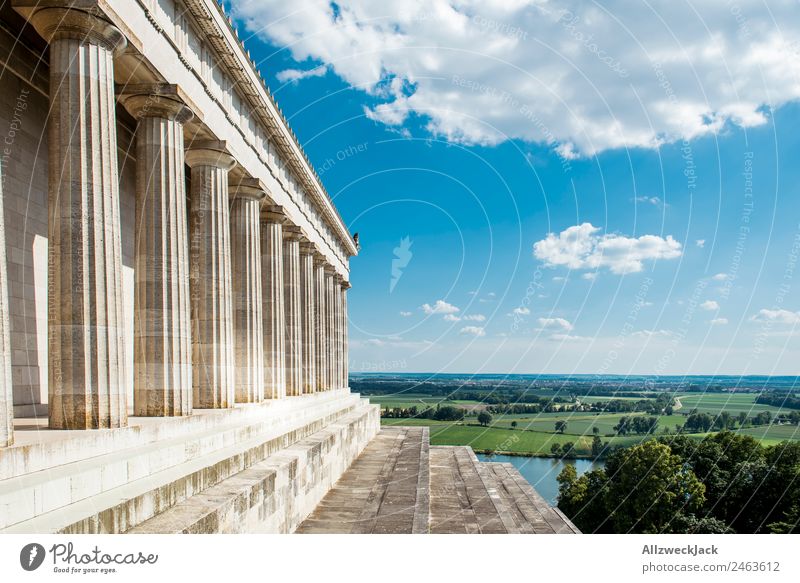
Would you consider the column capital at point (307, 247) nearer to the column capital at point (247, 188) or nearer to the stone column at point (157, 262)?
the column capital at point (247, 188)

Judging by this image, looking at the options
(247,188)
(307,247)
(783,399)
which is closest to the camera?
(247,188)

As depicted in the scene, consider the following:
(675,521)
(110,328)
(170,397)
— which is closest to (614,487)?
(675,521)

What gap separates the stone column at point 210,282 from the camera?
3006cm

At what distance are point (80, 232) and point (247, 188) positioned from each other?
19.7 metres

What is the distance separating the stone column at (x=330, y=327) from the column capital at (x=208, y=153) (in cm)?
3770

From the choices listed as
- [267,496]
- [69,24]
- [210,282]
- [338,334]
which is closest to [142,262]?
[210,282]

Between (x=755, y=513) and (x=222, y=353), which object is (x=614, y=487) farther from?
(x=222, y=353)

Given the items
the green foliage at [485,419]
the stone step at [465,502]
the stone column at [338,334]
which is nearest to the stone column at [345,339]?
the stone column at [338,334]

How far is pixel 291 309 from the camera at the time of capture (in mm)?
49094

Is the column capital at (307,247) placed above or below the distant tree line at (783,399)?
above

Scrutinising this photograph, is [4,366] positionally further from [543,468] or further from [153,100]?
[543,468]

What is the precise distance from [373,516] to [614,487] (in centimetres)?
6322

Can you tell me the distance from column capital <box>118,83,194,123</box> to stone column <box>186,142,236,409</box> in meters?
5.45

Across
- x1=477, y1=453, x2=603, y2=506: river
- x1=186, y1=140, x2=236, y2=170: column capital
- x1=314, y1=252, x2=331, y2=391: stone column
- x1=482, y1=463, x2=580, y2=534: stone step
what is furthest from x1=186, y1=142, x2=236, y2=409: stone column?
x1=477, y1=453, x2=603, y2=506: river
